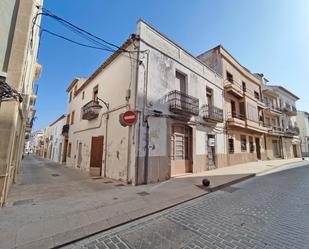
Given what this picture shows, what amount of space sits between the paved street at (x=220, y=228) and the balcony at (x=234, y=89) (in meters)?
10.3

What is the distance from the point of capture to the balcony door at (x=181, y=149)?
8992 millimetres

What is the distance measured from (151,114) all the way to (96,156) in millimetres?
4723

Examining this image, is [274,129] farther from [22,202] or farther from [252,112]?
[22,202]

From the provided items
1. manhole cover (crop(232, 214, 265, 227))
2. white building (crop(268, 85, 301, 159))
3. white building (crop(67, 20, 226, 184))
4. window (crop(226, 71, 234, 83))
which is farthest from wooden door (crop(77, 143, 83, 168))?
white building (crop(268, 85, 301, 159))

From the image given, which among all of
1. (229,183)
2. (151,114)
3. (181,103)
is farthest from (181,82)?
(229,183)

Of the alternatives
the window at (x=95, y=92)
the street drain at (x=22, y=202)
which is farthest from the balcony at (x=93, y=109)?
the street drain at (x=22, y=202)

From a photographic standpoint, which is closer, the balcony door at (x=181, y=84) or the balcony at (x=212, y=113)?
the balcony door at (x=181, y=84)

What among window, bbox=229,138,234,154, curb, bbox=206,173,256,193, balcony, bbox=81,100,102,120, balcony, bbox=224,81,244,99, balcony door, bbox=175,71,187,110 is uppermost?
balcony, bbox=224,81,244,99

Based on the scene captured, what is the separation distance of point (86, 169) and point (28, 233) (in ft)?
28.6

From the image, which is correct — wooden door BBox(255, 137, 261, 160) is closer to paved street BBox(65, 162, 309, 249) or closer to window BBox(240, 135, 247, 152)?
window BBox(240, 135, 247, 152)

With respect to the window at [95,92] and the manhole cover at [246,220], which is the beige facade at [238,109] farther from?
the window at [95,92]

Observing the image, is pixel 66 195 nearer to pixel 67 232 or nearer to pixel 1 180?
pixel 1 180

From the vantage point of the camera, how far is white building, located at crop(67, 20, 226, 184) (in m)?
7.49

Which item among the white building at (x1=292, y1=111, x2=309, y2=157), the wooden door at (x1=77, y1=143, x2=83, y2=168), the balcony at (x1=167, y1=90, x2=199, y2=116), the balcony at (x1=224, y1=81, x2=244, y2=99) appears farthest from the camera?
the white building at (x1=292, y1=111, x2=309, y2=157)
